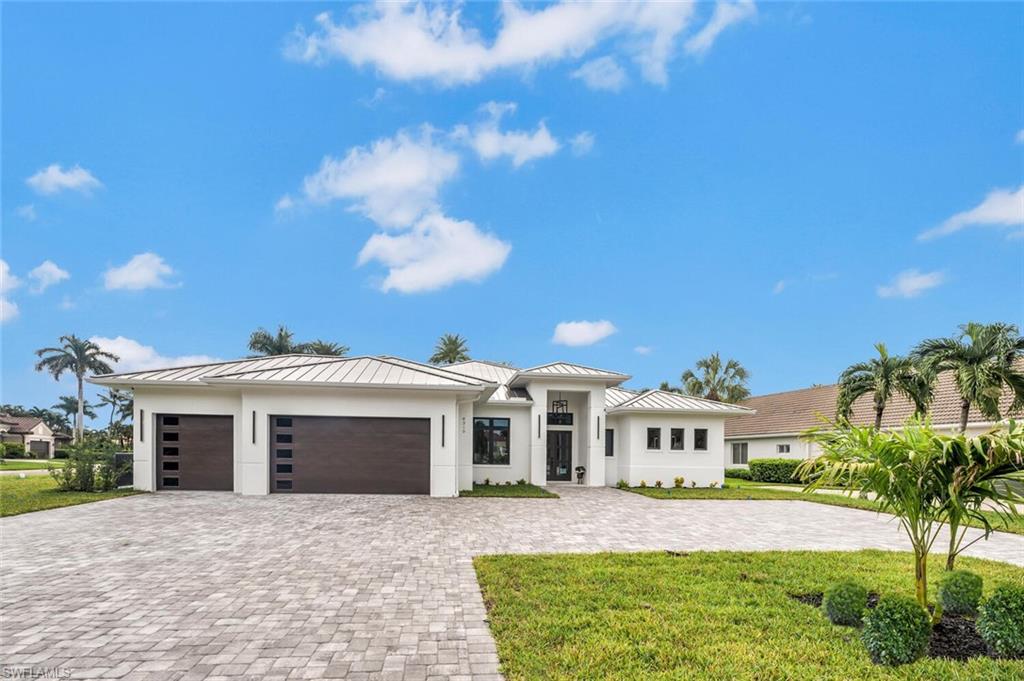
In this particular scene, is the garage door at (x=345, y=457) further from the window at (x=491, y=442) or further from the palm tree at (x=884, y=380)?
the palm tree at (x=884, y=380)

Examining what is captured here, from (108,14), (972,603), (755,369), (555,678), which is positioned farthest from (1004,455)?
(755,369)

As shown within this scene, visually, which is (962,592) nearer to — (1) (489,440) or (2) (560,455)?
(1) (489,440)

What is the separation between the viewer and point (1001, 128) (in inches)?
645

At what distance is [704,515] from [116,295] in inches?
997

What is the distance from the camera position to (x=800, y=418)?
27625mm

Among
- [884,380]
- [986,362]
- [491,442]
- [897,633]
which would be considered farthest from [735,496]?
[897,633]

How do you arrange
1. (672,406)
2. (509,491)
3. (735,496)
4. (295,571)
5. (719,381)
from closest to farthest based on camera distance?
1. (295,571)
2. (509,491)
3. (735,496)
4. (672,406)
5. (719,381)

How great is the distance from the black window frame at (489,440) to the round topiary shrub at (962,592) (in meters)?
14.6

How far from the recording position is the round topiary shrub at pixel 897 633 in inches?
158

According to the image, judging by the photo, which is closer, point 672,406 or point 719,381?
point 672,406

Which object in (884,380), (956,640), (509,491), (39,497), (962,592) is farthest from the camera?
(884,380)

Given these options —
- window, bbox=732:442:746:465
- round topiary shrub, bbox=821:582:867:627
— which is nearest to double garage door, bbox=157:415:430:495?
round topiary shrub, bbox=821:582:867:627

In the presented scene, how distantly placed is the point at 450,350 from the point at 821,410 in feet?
93.6

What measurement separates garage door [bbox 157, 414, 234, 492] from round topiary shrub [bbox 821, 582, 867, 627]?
15340mm
